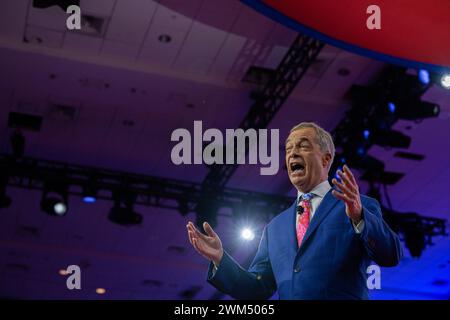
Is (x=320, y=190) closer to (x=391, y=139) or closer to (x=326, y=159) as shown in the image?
(x=326, y=159)

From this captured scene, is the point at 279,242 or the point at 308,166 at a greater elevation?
the point at 308,166

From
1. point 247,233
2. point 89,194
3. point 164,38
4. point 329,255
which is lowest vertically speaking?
point 329,255

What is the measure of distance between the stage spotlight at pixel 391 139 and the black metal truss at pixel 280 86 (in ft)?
4.79

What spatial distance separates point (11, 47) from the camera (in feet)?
30.8

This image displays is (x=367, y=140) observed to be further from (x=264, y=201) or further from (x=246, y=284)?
(x=246, y=284)

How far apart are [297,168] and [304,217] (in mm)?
165

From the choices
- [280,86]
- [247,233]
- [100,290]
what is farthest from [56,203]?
[100,290]

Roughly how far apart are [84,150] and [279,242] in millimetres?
9754

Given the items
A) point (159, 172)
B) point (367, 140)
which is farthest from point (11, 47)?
point (367, 140)

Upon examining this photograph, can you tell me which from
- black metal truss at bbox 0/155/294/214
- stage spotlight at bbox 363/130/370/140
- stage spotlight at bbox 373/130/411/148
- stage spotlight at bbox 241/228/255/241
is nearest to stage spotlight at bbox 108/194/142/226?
black metal truss at bbox 0/155/294/214

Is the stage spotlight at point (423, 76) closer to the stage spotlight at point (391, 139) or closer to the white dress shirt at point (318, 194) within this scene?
the stage spotlight at point (391, 139)

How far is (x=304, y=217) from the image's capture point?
7.67 ft

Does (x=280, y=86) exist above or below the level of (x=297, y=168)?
above
